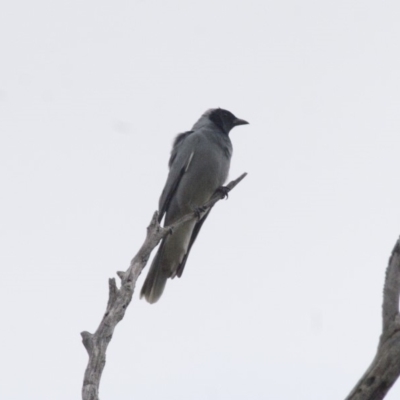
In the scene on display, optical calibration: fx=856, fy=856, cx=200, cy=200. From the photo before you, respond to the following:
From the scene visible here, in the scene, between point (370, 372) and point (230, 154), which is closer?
point (370, 372)

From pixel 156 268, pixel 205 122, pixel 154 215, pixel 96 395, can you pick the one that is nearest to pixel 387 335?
pixel 96 395

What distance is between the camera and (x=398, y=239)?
3898 millimetres

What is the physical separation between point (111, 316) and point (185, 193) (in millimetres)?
4506

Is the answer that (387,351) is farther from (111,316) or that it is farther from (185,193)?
(185,193)

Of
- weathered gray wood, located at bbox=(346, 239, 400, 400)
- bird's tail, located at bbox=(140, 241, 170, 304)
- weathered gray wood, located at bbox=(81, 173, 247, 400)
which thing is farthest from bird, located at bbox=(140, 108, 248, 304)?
weathered gray wood, located at bbox=(346, 239, 400, 400)

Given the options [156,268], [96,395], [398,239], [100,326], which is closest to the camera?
[398,239]

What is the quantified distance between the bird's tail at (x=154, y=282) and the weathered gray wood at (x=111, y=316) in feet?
10.1

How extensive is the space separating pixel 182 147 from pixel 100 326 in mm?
5095

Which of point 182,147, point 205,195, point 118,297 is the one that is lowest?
point 118,297

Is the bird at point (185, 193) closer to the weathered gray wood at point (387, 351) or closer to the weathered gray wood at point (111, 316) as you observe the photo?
the weathered gray wood at point (111, 316)

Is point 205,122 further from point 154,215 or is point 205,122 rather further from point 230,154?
point 154,215

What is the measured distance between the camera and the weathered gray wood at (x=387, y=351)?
3.60 metres

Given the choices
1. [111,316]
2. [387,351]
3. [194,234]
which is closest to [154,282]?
[194,234]

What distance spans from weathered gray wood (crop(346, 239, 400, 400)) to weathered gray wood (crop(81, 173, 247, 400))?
54.1 inches
